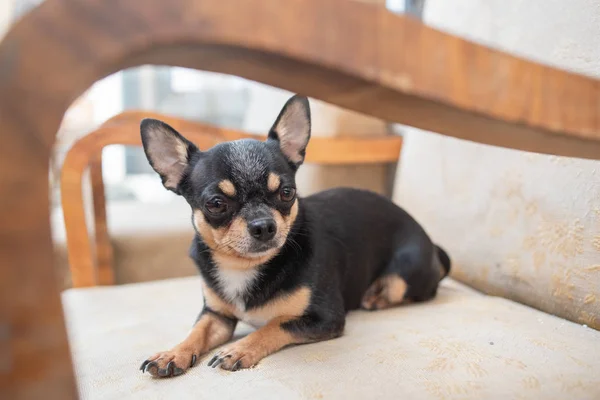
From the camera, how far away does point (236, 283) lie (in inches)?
42.6

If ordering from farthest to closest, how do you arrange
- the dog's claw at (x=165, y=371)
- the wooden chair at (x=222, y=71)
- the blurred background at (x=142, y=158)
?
the blurred background at (x=142, y=158)
the dog's claw at (x=165, y=371)
the wooden chair at (x=222, y=71)

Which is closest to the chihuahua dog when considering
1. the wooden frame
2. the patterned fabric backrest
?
the patterned fabric backrest

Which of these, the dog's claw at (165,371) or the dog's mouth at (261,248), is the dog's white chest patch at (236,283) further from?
the dog's claw at (165,371)

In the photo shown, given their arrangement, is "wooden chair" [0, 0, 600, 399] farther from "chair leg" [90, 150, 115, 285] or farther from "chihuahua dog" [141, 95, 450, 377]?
"chair leg" [90, 150, 115, 285]

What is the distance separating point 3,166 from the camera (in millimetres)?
361

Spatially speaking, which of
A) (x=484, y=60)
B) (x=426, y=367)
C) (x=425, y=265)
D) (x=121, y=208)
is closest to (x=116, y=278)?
(x=121, y=208)

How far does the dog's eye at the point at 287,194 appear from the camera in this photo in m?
1.02

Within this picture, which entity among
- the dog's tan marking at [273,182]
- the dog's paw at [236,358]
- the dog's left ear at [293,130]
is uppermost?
the dog's left ear at [293,130]

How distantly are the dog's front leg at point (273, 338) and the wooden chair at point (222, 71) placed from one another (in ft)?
1.59

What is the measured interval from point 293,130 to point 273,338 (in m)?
0.42

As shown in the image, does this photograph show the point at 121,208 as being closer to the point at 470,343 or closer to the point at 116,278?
the point at 116,278

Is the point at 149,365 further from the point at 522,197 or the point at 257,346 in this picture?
the point at 522,197

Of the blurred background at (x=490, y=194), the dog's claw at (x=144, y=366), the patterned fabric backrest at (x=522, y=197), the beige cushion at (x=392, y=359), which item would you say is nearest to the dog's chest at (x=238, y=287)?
the beige cushion at (x=392, y=359)

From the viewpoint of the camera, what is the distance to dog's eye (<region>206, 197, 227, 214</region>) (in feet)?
3.22
